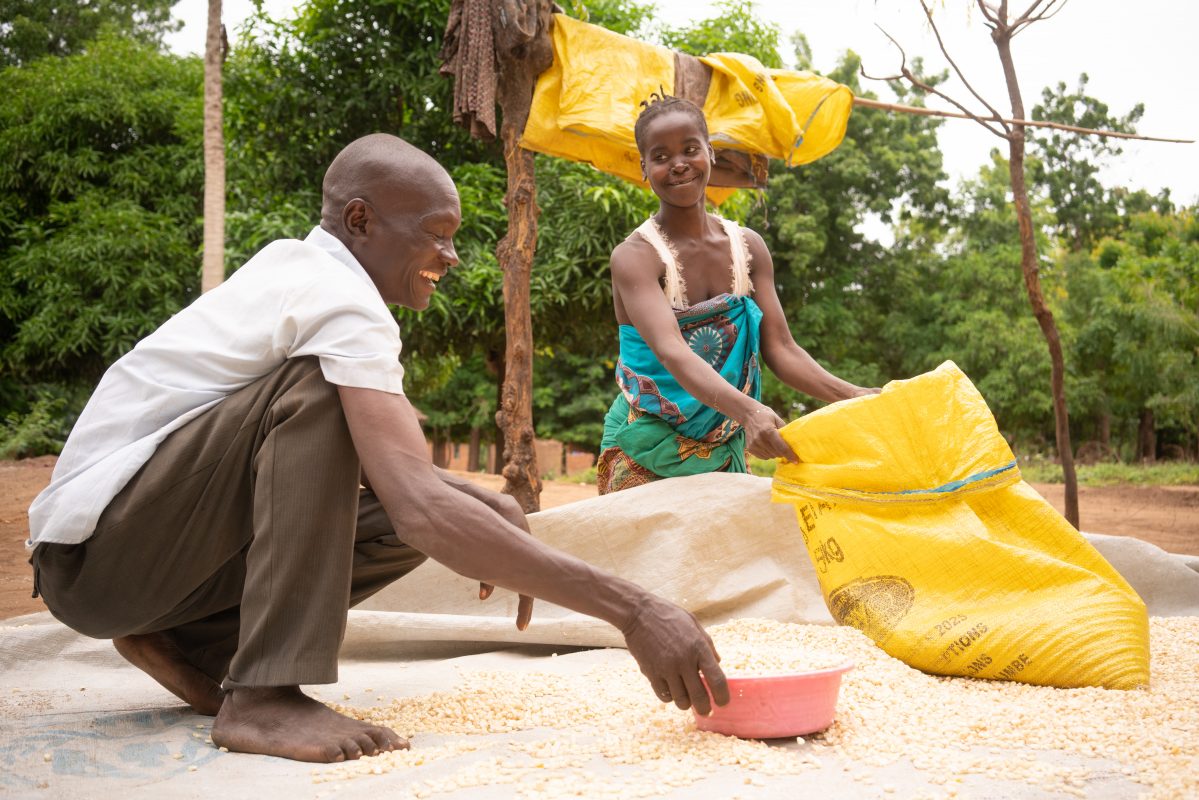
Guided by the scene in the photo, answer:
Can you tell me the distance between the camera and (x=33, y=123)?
1190 centimetres

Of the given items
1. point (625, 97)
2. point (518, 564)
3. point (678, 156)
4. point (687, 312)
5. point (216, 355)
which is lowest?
point (518, 564)

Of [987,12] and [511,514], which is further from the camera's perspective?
[987,12]

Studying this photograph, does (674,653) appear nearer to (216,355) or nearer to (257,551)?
(257,551)

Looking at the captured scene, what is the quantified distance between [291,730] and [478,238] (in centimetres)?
695

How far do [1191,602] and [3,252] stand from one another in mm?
12816

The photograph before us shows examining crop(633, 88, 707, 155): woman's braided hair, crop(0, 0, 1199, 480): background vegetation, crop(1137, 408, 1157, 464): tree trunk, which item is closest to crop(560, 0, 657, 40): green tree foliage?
crop(0, 0, 1199, 480): background vegetation

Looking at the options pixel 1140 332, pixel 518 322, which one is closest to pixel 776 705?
pixel 518 322

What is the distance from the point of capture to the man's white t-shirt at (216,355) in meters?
1.62

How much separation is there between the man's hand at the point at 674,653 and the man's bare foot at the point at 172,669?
3.01 ft

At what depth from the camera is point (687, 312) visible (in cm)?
292

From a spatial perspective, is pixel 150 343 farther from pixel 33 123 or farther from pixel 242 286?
pixel 33 123

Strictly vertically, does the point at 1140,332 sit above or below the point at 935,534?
above

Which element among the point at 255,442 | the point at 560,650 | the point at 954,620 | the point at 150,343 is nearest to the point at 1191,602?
the point at 954,620

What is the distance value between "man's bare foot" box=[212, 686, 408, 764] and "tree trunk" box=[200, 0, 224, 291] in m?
4.71
